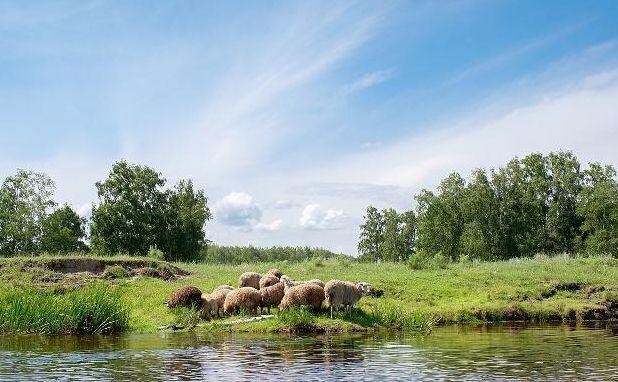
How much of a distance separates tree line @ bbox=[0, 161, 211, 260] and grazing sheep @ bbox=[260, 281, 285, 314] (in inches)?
2506

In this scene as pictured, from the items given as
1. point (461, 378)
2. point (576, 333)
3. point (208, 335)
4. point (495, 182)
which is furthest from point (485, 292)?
point (495, 182)

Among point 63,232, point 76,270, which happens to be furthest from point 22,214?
point 76,270

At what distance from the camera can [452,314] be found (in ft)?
110

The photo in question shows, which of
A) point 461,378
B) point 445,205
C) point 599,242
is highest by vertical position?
point 445,205

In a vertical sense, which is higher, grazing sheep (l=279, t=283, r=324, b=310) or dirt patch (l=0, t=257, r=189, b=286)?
dirt patch (l=0, t=257, r=189, b=286)

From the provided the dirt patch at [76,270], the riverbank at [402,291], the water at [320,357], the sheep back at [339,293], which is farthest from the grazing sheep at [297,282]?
the dirt patch at [76,270]

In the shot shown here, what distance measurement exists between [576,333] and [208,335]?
47.8ft

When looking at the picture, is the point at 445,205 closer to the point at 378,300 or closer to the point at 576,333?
the point at 378,300

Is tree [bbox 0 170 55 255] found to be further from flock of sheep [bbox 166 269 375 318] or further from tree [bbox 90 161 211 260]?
flock of sheep [bbox 166 269 375 318]

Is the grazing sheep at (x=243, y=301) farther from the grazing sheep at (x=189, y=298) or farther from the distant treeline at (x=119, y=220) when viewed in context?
the distant treeline at (x=119, y=220)

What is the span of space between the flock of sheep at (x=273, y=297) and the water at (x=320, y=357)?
9.81 feet

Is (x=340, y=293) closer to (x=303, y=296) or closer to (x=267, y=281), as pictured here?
(x=303, y=296)

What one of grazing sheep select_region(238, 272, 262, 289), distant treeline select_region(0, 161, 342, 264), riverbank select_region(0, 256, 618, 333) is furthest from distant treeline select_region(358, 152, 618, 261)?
grazing sheep select_region(238, 272, 262, 289)

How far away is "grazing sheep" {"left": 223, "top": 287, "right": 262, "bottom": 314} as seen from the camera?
2970 centimetres
